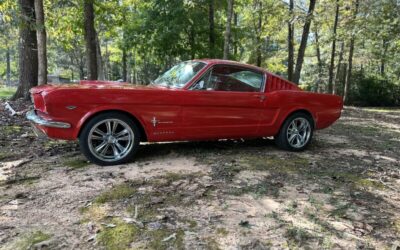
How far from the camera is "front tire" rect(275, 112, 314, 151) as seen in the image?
6.45 metres

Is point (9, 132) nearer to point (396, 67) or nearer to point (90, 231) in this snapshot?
point (90, 231)

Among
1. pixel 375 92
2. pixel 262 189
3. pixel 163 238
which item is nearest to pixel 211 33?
pixel 262 189

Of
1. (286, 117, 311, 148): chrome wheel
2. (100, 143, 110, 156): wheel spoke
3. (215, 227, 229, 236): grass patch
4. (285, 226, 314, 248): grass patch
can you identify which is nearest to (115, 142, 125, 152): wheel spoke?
(100, 143, 110, 156): wheel spoke

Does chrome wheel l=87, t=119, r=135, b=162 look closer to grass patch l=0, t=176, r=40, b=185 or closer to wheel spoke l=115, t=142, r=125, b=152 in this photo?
wheel spoke l=115, t=142, r=125, b=152

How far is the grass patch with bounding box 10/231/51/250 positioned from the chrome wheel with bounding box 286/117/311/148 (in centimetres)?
446

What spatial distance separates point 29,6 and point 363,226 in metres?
10.4

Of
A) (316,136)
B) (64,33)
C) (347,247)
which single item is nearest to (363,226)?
(347,247)

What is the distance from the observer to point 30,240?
2.99m

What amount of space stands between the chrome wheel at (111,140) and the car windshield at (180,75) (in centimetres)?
110

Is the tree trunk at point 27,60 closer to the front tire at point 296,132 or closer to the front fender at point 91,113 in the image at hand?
the front fender at point 91,113

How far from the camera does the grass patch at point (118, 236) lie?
2.98m

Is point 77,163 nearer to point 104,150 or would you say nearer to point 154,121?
point 104,150

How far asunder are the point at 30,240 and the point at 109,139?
6.97 feet

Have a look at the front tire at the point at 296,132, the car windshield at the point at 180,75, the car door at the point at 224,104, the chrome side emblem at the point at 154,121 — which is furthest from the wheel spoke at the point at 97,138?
the front tire at the point at 296,132
